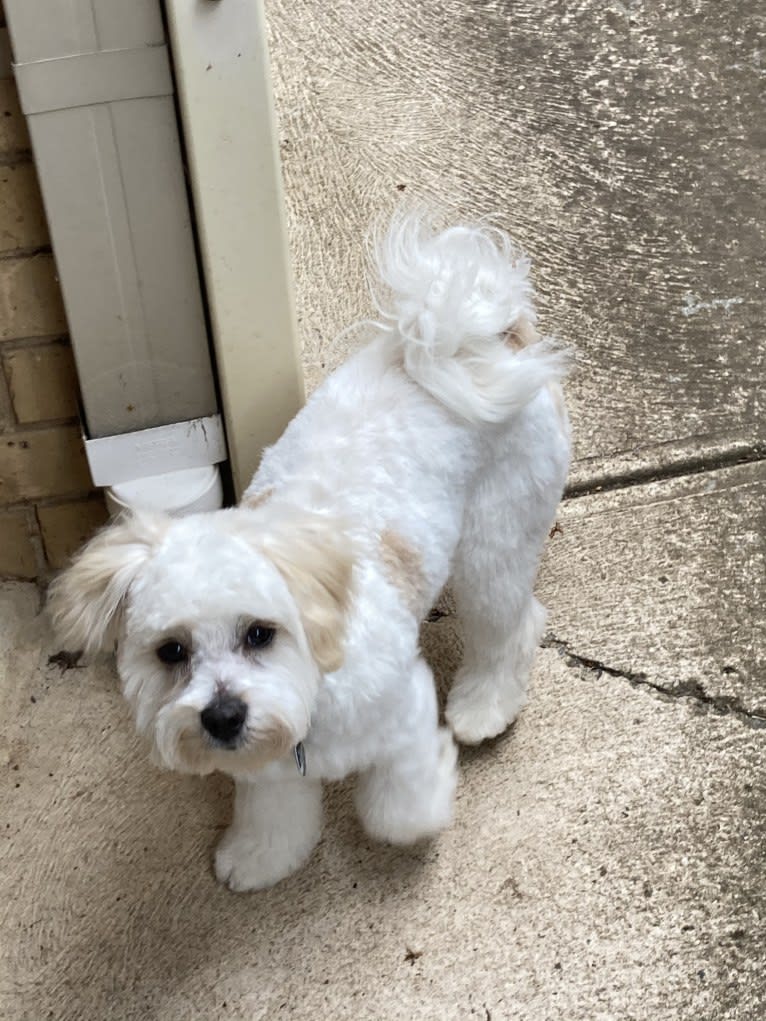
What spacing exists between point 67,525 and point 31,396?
357 millimetres

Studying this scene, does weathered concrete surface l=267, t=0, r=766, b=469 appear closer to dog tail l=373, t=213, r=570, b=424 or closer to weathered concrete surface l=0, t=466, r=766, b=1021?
weathered concrete surface l=0, t=466, r=766, b=1021

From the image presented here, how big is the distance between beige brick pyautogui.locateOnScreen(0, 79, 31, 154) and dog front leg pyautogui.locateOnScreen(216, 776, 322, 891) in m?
1.34

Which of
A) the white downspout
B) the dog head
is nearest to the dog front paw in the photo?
the dog head

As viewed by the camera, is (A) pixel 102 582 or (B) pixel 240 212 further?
(B) pixel 240 212

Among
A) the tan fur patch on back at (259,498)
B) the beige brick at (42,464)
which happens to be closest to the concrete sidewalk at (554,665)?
the beige brick at (42,464)

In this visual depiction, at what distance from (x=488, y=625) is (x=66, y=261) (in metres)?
1.14

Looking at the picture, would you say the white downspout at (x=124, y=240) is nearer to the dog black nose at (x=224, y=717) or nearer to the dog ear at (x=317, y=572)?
the dog ear at (x=317, y=572)

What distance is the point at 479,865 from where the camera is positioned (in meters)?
2.11

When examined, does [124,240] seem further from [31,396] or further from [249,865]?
[249,865]

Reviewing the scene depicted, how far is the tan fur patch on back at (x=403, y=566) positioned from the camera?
5.86 ft

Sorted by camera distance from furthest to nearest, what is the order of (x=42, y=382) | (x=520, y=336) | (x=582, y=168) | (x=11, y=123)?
1. (x=582, y=168)
2. (x=42, y=382)
3. (x=11, y=123)
4. (x=520, y=336)

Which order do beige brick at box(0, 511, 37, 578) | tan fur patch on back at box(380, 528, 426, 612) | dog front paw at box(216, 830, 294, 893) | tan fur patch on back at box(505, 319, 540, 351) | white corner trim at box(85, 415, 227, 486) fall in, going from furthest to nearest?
beige brick at box(0, 511, 37, 578) → white corner trim at box(85, 415, 227, 486) → dog front paw at box(216, 830, 294, 893) → tan fur patch on back at box(505, 319, 540, 351) → tan fur patch on back at box(380, 528, 426, 612)

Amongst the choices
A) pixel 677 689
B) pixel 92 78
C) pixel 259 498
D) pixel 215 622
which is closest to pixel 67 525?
pixel 259 498

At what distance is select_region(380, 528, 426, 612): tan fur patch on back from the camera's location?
179 cm
